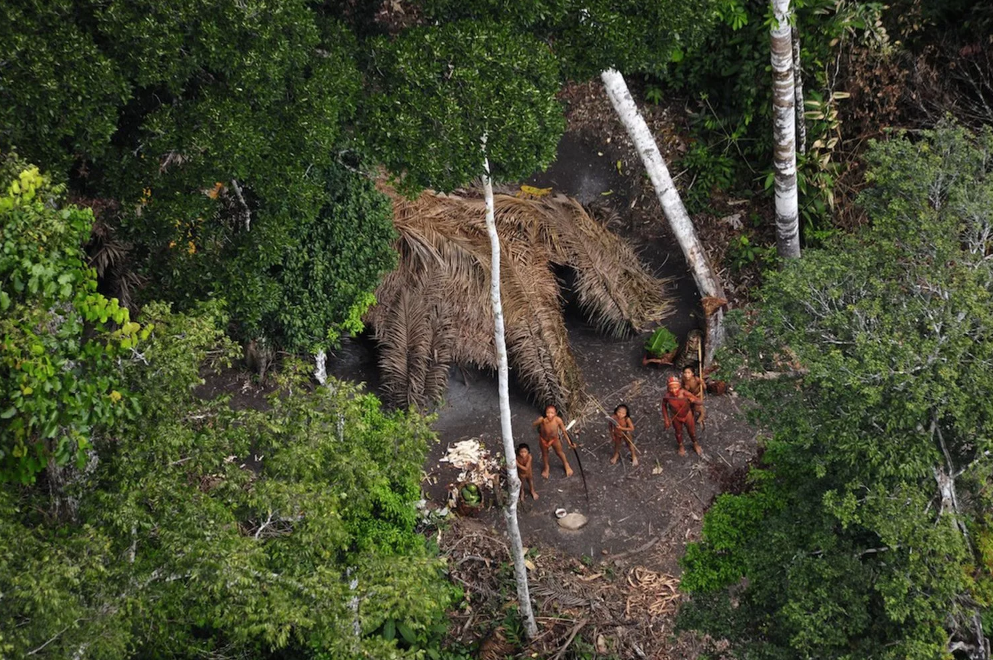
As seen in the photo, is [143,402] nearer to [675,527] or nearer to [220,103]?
[220,103]

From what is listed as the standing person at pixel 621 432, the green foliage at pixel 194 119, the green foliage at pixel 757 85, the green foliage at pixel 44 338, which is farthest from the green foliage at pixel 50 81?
the green foliage at pixel 757 85

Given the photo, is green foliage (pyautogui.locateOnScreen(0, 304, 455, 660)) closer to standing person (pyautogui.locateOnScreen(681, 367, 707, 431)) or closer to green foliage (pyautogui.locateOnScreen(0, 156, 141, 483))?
green foliage (pyautogui.locateOnScreen(0, 156, 141, 483))

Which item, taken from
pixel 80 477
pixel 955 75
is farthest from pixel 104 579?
pixel 955 75

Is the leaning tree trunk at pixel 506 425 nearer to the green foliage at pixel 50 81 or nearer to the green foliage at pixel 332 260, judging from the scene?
the green foliage at pixel 332 260

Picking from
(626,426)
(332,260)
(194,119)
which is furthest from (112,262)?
(626,426)

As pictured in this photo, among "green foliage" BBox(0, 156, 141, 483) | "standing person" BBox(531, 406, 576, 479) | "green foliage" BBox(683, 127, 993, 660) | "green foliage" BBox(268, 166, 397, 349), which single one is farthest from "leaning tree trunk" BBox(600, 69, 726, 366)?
"green foliage" BBox(0, 156, 141, 483)

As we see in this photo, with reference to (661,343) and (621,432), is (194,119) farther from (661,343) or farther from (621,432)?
(661,343)
